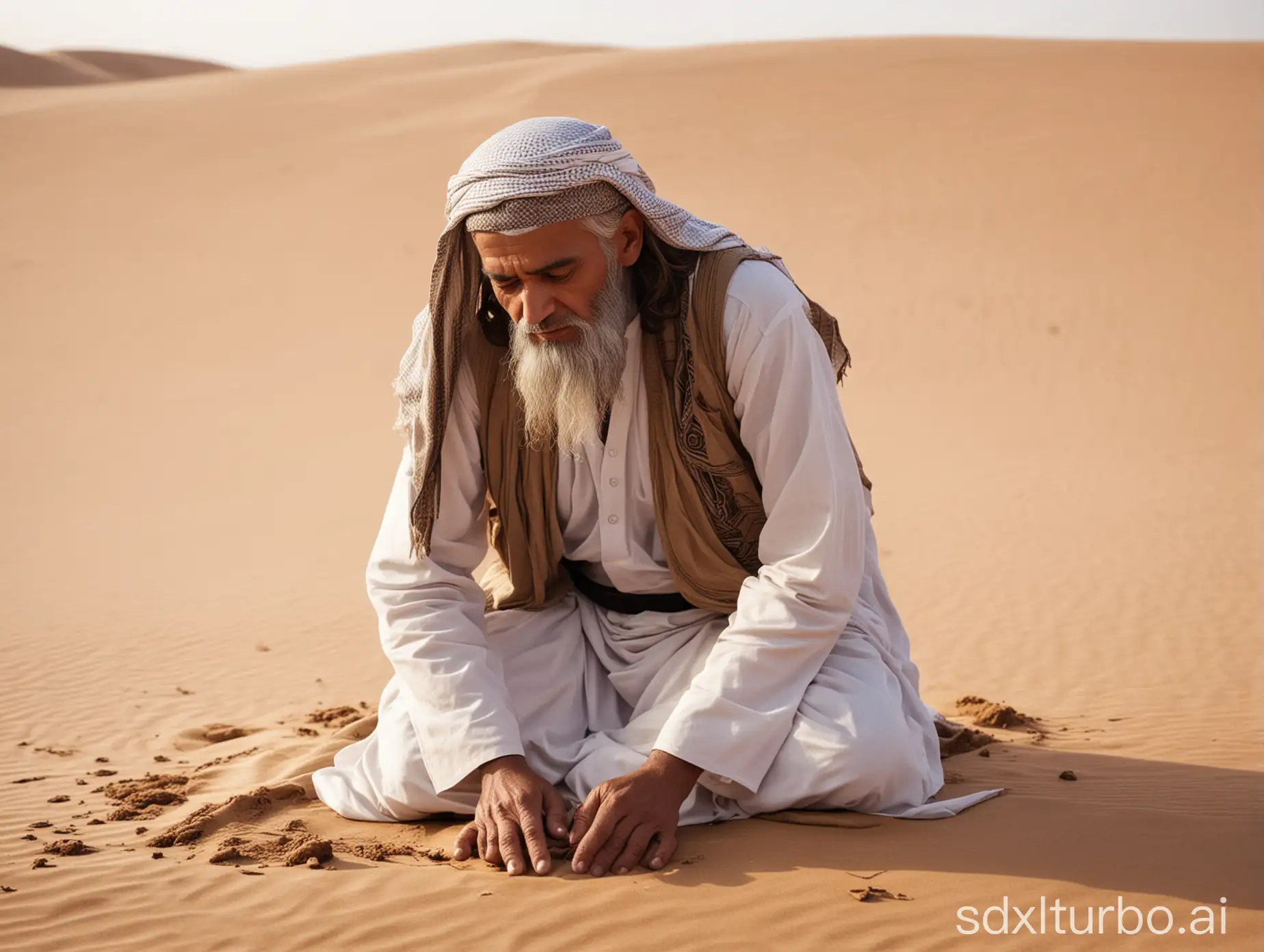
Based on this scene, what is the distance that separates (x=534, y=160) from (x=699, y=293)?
525 mm

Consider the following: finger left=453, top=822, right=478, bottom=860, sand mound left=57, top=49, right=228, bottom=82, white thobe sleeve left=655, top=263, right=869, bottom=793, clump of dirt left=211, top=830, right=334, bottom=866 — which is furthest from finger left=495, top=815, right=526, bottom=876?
sand mound left=57, top=49, right=228, bottom=82

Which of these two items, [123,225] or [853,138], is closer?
[123,225]

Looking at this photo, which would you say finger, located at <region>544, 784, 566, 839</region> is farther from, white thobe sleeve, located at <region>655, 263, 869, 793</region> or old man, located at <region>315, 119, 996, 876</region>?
white thobe sleeve, located at <region>655, 263, 869, 793</region>

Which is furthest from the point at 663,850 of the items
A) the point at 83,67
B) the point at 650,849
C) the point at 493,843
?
the point at 83,67

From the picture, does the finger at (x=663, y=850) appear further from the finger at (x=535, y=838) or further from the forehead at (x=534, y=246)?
the forehead at (x=534, y=246)

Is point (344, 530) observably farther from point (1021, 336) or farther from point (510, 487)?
point (1021, 336)

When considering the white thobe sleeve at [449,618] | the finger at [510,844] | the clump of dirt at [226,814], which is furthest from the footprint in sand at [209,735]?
the finger at [510,844]

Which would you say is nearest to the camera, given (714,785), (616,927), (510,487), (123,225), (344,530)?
(616,927)

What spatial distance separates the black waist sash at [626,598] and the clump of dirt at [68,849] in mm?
1500

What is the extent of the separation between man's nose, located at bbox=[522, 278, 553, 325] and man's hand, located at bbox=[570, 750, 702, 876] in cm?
111

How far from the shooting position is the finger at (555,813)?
3033 mm

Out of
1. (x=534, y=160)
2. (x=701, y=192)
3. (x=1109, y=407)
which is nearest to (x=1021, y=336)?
(x=1109, y=407)

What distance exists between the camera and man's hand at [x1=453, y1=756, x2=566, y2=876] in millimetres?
2998

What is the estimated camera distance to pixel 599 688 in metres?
3.62
